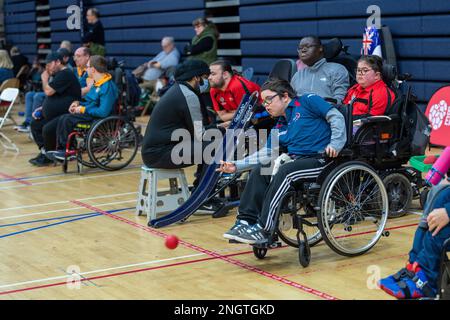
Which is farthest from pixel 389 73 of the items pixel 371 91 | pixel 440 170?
pixel 440 170

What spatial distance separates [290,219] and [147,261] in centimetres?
91

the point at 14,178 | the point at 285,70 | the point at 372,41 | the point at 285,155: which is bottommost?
the point at 14,178

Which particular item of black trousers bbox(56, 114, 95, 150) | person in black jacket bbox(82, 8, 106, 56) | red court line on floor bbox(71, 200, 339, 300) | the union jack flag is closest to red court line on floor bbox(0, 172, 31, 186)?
black trousers bbox(56, 114, 95, 150)

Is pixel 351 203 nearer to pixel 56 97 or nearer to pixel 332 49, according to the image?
pixel 332 49

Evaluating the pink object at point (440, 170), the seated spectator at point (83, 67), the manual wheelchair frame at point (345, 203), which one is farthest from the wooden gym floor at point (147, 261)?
the seated spectator at point (83, 67)

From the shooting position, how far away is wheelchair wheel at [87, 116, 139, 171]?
323 inches

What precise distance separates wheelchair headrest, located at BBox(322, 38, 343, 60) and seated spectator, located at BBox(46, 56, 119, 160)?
247 cm

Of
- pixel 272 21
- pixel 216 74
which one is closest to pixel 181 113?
pixel 216 74

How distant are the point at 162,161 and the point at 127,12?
10091 mm

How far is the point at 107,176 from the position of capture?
8.25 metres

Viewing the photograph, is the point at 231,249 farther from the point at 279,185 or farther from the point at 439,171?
the point at 439,171

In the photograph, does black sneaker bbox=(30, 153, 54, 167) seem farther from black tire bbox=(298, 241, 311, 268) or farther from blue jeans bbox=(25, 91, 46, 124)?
black tire bbox=(298, 241, 311, 268)

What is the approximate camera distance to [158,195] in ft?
20.6

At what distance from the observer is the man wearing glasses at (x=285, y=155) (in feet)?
15.3
